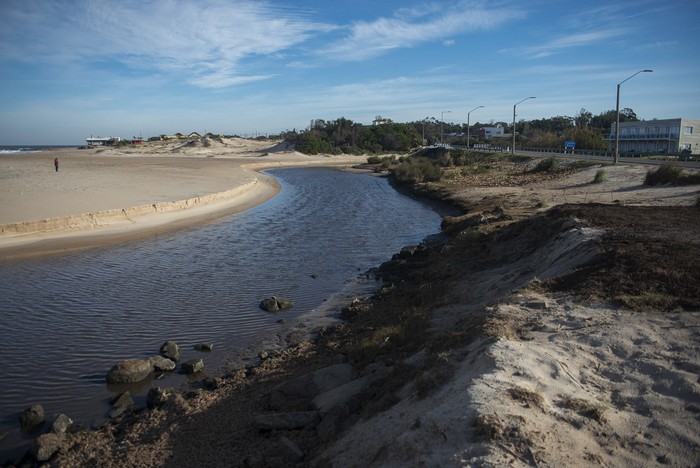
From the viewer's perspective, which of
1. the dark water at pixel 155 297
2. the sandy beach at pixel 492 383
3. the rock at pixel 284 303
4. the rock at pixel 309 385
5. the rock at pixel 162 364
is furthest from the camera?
the rock at pixel 284 303

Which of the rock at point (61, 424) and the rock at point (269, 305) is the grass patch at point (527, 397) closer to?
the rock at point (61, 424)

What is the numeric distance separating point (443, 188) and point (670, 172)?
17.7 m

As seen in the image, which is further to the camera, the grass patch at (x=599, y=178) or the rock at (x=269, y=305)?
the grass patch at (x=599, y=178)

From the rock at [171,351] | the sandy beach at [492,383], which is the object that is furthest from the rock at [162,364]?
the sandy beach at [492,383]

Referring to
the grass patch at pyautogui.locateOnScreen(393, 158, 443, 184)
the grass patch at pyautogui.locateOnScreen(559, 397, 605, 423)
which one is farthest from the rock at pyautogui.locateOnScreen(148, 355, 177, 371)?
the grass patch at pyautogui.locateOnScreen(393, 158, 443, 184)

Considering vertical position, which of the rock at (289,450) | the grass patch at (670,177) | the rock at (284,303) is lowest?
the rock at (284,303)

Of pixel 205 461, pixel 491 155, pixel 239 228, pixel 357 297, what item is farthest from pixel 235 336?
pixel 491 155

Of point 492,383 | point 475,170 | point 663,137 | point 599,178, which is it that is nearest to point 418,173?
point 475,170

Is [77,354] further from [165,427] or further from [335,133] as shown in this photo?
[335,133]

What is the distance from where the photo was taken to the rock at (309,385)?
25.2ft

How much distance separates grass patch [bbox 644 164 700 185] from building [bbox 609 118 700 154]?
44.0 meters

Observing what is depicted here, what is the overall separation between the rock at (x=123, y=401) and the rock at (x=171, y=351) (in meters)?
1.45

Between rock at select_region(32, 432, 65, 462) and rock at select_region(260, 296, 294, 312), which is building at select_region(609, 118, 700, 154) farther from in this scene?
rock at select_region(32, 432, 65, 462)

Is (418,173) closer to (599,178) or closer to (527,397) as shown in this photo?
(599,178)
